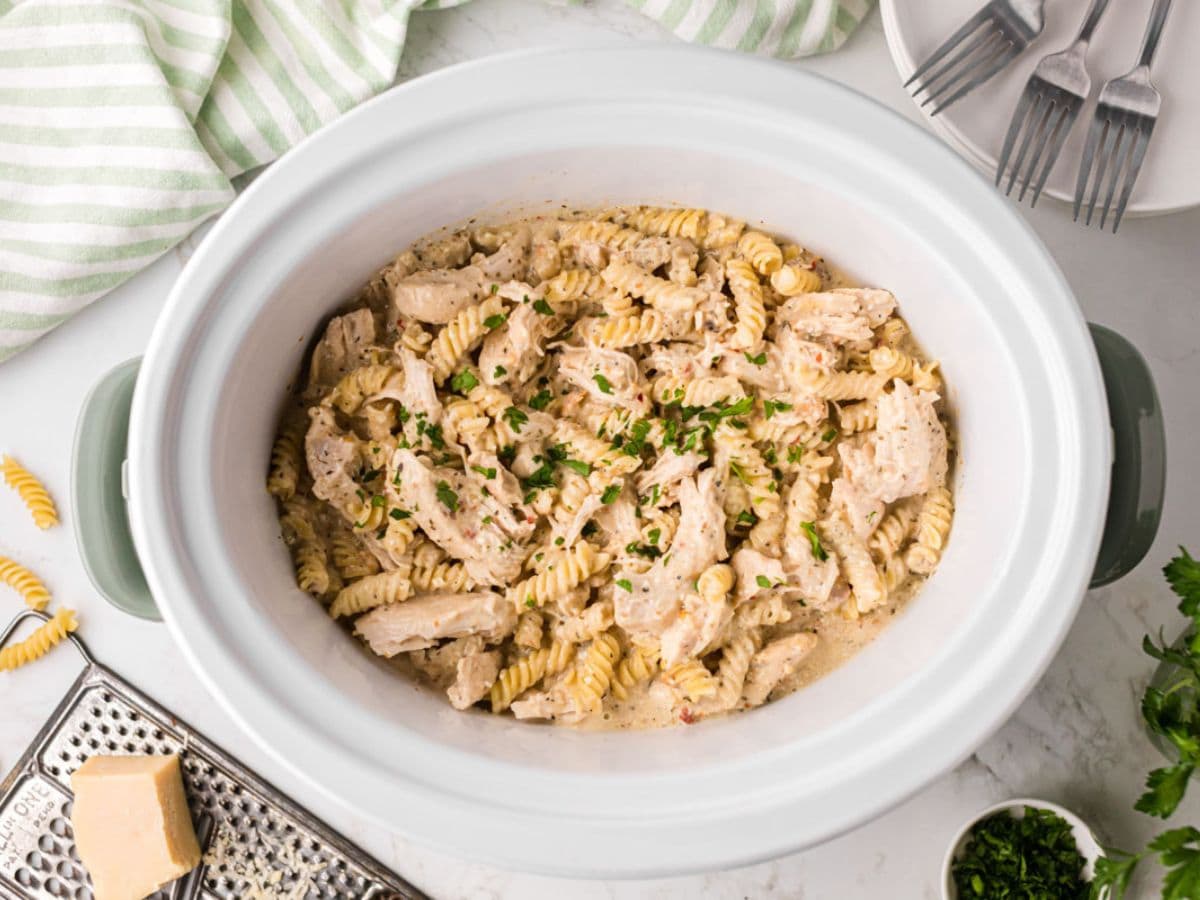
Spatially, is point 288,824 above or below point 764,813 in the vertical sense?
below

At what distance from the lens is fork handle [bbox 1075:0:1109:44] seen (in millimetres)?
1874

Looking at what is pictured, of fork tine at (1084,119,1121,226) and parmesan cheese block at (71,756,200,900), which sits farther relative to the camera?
parmesan cheese block at (71,756,200,900)

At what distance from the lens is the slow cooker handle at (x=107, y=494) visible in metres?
1.73

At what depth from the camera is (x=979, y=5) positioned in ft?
6.40

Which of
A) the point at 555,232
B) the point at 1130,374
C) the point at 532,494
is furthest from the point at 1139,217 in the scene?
the point at 532,494

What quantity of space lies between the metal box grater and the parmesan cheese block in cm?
5

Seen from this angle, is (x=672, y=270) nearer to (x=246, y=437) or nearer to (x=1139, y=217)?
(x=246, y=437)

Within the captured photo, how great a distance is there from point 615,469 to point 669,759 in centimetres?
48

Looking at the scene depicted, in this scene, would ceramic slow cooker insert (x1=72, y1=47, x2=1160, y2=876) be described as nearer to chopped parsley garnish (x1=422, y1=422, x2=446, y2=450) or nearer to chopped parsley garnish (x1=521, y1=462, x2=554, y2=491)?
chopped parsley garnish (x1=422, y1=422, x2=446, y2=450)

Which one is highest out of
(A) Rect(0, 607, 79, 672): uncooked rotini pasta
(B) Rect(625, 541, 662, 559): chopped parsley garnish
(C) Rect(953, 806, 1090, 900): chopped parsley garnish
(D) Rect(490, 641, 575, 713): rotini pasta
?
(B) Rect(625, 541, 662, 559): chopped parsley garnish

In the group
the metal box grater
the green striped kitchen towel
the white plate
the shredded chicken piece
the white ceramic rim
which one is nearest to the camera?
the white ceramic rim

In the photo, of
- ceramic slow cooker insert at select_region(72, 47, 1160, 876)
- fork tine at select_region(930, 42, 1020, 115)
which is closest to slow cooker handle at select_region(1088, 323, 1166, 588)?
ceramic slow cooker insert at select_region(72, 47, 1160, 876)

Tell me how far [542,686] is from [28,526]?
3.81 ft

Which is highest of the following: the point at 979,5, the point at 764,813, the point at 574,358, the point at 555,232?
the point at 979,5
